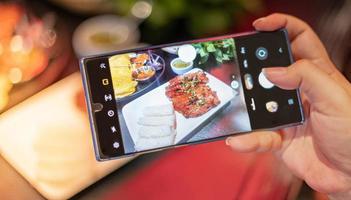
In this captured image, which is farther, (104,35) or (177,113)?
(104,35)

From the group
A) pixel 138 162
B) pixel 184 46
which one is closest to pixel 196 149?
pixel 138 162

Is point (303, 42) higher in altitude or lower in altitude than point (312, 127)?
higher

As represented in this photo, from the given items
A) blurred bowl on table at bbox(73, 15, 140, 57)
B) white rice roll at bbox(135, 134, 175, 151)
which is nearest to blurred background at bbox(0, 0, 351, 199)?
blurred bowl on table at bbox(73, 15, 140, 57)

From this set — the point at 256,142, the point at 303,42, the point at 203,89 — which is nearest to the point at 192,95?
the point at 203,89

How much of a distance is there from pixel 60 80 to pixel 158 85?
0.20 meters

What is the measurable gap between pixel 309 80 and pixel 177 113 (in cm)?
19

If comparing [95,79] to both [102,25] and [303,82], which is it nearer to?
[102,25]

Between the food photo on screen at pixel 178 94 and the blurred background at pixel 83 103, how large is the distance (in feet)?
0.41

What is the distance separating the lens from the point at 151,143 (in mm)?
625

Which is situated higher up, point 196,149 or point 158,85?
point 158,85

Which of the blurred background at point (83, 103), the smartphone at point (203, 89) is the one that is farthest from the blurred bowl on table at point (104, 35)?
the smartphone at point (203, 89)

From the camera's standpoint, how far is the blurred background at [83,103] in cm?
71

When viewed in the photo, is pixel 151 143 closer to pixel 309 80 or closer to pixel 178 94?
pixel 178 94

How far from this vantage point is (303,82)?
0.63m
